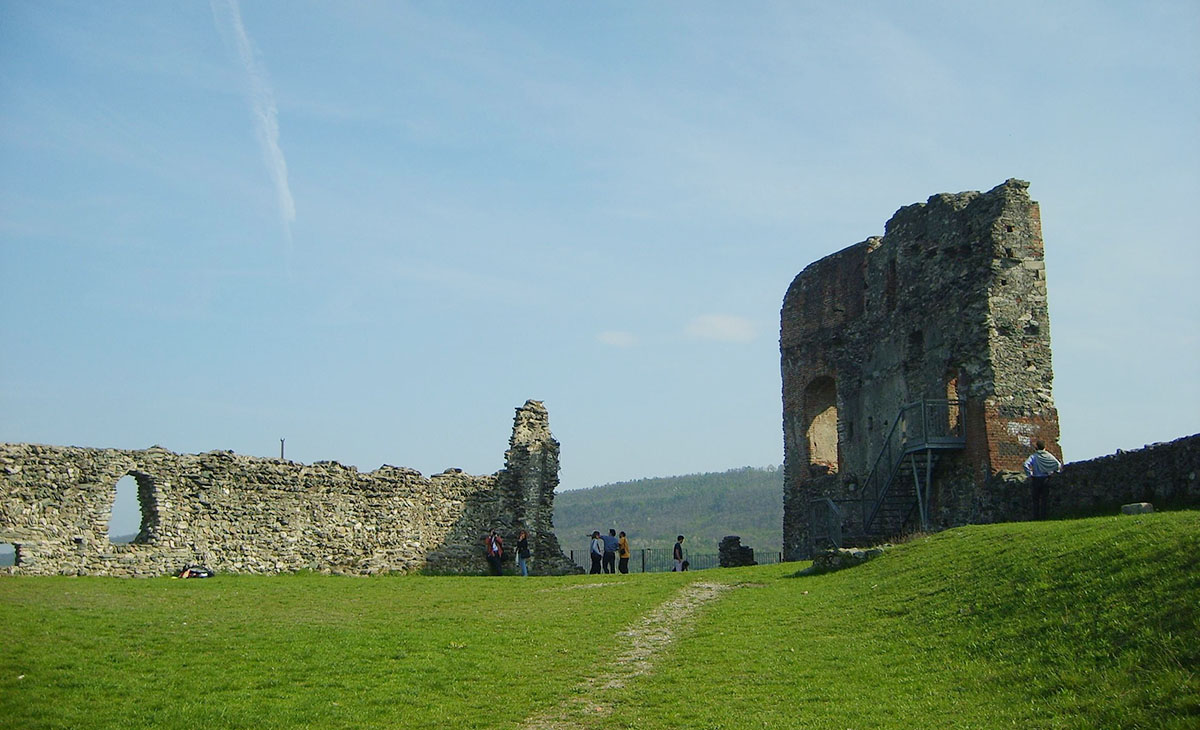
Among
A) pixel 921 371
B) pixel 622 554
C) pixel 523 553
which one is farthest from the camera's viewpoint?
pixel 622 554

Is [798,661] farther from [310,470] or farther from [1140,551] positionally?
[310,470]

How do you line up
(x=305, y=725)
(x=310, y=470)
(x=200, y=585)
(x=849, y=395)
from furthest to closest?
(x=849, y=395) < (x=310, y=470) < (x=200, y=585) < (x=305, y=725)

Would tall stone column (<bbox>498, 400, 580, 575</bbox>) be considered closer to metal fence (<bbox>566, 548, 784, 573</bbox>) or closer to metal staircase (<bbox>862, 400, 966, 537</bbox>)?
metal fence (<bbox>566, 548, 784, 573</bbox>)

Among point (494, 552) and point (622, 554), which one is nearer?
point (622, 554)

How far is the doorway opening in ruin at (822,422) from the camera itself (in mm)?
35125

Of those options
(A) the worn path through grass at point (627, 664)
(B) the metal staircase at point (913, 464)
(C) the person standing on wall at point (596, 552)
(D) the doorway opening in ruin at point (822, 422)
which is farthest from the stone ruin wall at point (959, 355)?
(A) the worn path through grass at point (627, 664)

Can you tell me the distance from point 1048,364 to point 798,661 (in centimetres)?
1550

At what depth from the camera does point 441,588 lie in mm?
23172

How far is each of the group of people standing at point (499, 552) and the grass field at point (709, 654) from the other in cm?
1046

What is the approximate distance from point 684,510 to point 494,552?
79.0m

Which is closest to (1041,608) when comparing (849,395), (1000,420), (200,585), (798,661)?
(798,661)

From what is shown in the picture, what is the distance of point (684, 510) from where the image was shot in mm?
108438

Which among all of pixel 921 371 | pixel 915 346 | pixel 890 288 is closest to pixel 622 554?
pixel 921 371

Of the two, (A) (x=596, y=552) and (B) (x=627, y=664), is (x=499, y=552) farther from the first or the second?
(B) (x=627, y=664)
